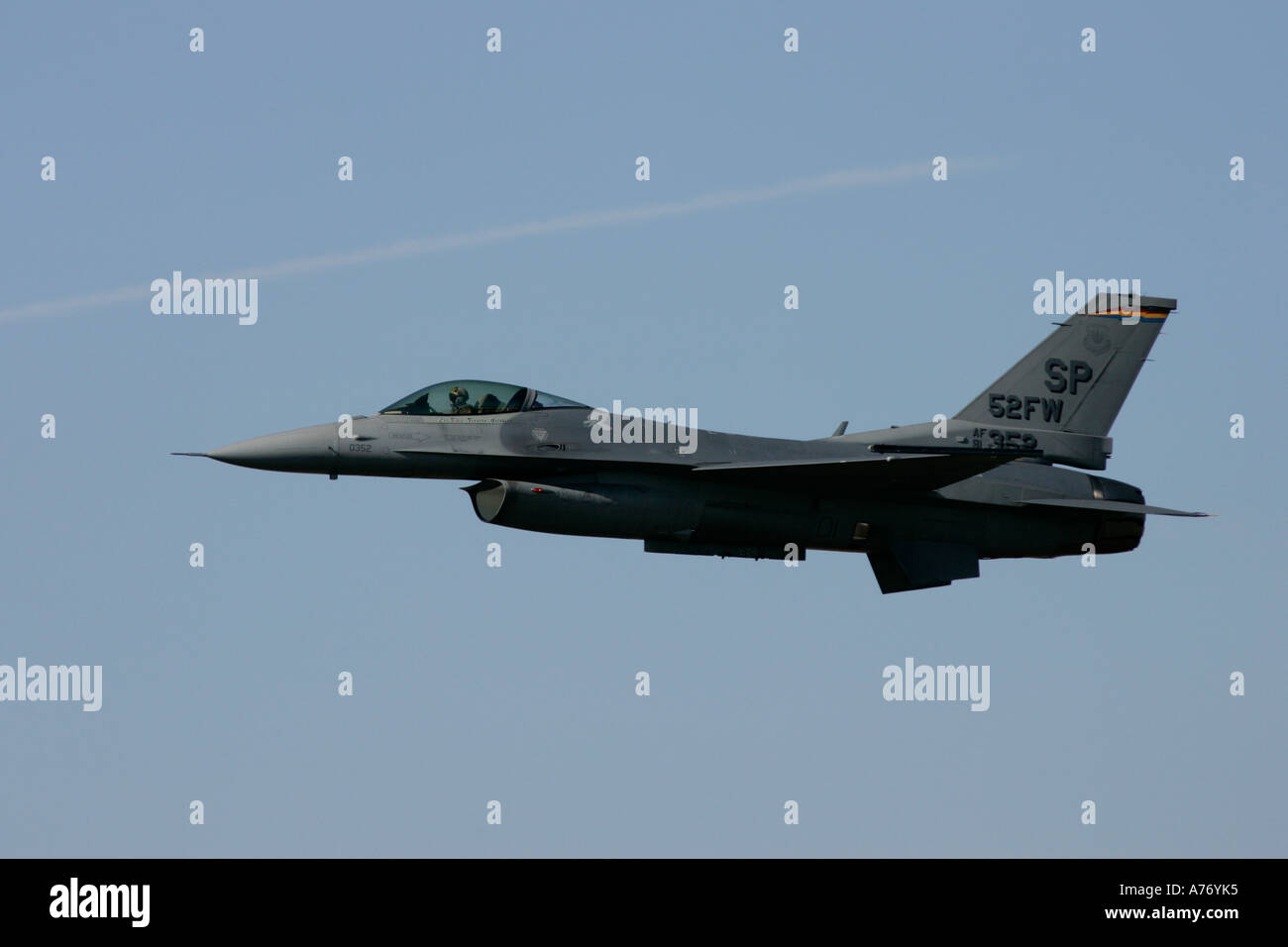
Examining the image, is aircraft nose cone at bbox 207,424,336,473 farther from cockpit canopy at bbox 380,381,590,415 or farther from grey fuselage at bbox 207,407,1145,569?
cockpit canopy at bbox 380,381,590,415

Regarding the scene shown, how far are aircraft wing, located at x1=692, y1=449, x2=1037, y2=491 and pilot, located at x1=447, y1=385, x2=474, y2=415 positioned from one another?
3.56 metres

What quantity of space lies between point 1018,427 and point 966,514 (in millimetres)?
2168

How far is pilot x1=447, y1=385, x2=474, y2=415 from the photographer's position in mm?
29594

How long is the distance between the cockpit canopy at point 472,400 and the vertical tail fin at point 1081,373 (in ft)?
25.2

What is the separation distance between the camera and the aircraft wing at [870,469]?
95.9ft

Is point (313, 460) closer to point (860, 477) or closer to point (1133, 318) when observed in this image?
point (860, 477)

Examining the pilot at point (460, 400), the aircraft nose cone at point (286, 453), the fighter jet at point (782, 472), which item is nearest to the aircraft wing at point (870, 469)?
the fighter jet at point (782, 472)

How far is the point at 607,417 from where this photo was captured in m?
30.0

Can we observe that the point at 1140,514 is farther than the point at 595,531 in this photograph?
Yes

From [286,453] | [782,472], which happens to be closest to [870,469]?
[782,472]

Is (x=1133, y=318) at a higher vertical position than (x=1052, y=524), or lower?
higher

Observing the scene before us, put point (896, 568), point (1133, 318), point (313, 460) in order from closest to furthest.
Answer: point (313, 460)
point (896, 568)
point (1133, 318)

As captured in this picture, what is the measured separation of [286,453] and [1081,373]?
13609 mm

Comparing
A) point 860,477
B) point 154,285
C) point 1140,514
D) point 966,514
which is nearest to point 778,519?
point 860,477
